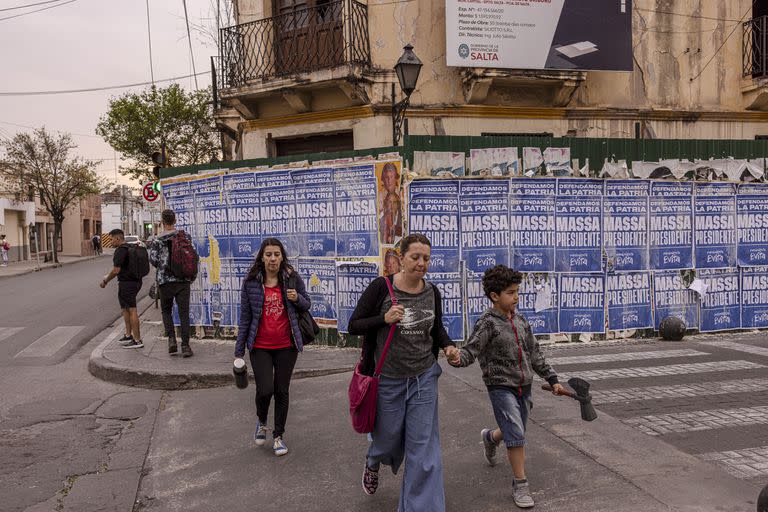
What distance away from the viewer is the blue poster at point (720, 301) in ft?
29.2

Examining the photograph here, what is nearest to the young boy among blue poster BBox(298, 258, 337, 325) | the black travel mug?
the black travel mug

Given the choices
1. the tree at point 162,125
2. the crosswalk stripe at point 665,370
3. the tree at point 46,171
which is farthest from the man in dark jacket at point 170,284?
the tree at point 46,171

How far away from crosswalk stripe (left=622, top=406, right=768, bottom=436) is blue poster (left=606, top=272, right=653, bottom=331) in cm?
306

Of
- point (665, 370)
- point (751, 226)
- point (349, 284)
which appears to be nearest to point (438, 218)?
point (349, 284)

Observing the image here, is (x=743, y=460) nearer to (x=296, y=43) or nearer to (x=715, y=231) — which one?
(x=715, y=231)

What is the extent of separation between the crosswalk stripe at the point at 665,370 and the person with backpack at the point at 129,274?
6082mm

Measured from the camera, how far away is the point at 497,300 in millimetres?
3891

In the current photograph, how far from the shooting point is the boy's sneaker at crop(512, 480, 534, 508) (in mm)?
3717

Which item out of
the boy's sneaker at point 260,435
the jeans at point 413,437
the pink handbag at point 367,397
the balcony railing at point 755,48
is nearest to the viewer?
the jeans at point 413,437

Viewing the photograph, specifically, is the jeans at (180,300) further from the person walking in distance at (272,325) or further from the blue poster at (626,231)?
the blue poster at (626,231)

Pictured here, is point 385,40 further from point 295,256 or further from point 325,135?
point 295,256

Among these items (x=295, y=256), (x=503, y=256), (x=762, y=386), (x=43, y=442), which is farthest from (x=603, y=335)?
(x=43, y=442)

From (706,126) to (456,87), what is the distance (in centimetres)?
580

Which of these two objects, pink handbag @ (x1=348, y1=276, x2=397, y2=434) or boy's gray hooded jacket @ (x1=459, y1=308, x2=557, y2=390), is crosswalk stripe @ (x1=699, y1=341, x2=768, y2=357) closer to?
boy's gray hooded jacket @ (x1=459, y1=308, x2=557, y2=390)
